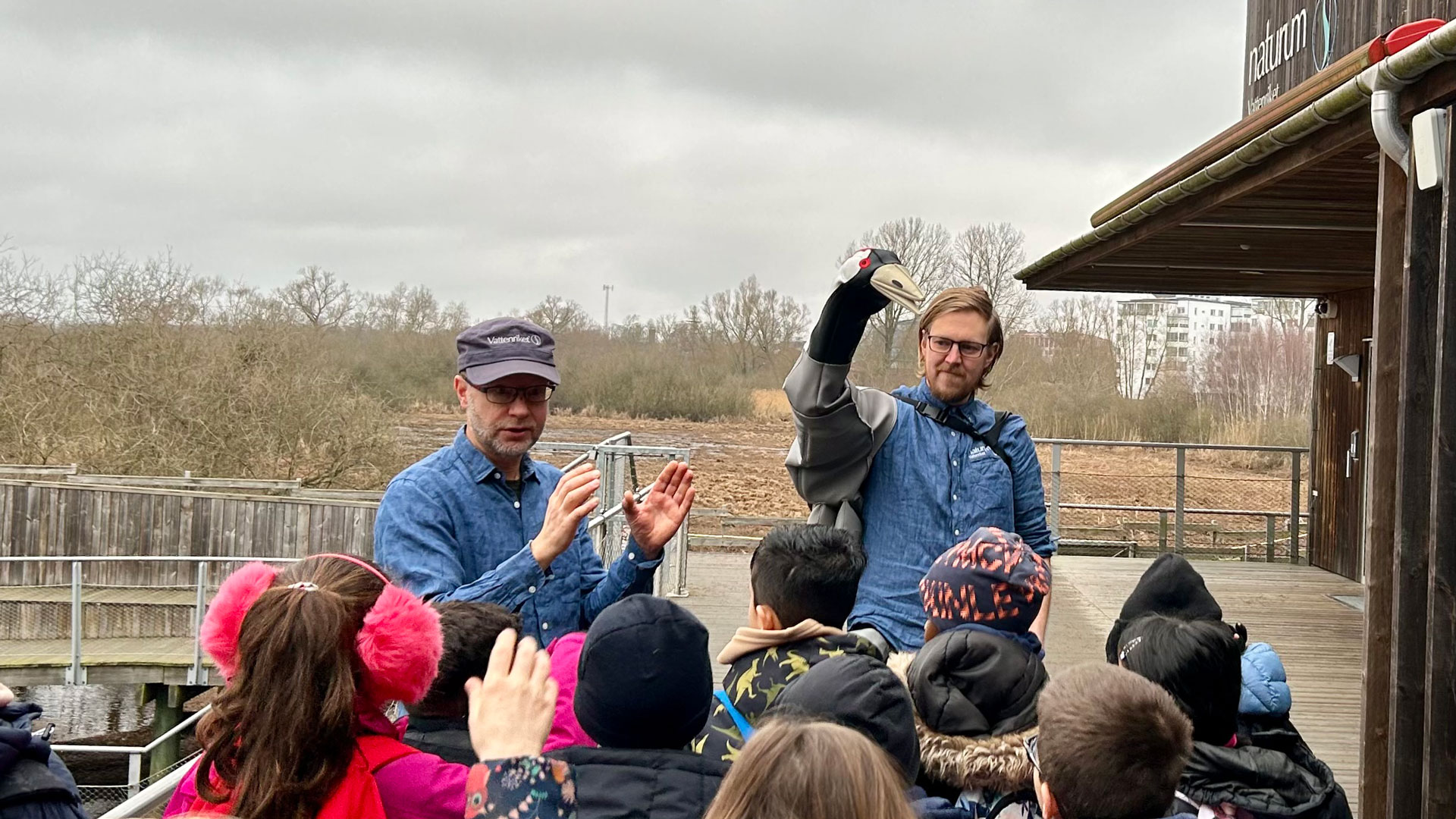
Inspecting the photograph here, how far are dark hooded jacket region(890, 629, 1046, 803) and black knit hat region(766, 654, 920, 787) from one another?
1.00 ft

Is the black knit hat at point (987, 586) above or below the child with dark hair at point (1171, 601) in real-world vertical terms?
above

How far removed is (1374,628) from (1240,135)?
258cm

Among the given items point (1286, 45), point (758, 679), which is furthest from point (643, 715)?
point (1286, 45)

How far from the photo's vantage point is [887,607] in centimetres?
277

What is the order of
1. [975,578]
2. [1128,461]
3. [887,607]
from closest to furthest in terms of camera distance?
Answer: [975,578]
[887,607]
[1128,461]

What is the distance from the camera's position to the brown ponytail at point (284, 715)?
1633 mm

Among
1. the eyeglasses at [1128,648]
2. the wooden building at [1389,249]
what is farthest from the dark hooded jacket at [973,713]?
the wooden building at [1389,249]

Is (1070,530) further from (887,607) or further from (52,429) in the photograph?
(52,429)

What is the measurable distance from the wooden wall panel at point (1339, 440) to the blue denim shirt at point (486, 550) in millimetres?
8431

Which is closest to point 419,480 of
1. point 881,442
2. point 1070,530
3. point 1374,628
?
point 881,442

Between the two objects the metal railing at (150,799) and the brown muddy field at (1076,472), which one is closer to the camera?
the metal railing at (150,799)

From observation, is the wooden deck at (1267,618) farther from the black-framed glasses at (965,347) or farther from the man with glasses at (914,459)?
the black-framed glasses at (965,347)

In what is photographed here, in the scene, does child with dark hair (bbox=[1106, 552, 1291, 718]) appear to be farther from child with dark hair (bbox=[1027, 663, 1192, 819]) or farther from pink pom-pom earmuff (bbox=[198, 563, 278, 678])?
pink pom-pom earmuff (bbox=[198, 563, 278, 678])

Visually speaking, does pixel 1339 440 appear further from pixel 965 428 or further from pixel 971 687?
pixel 971 687
